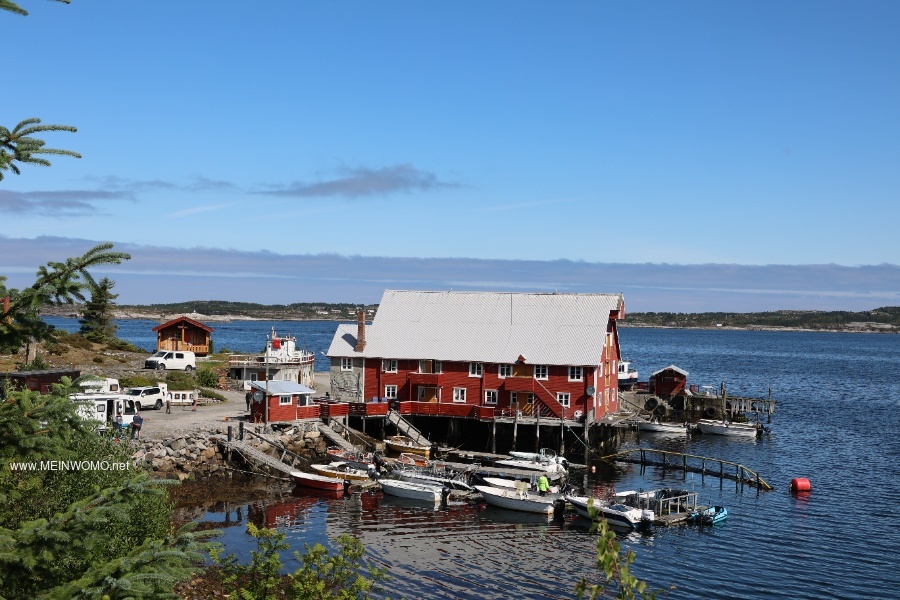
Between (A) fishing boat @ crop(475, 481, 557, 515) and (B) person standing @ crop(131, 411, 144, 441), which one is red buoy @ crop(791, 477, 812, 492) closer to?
A: (A) fishing boat @ crop(475, 481, 557, 515)

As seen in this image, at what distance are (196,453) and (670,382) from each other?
176ft

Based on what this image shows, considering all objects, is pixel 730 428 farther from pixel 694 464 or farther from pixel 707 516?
pixel 707 516

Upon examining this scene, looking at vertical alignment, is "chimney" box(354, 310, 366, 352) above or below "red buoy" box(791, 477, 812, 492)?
above

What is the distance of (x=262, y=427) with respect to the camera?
5331 centimetres

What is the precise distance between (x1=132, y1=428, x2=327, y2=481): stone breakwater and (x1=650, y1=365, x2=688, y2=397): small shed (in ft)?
147

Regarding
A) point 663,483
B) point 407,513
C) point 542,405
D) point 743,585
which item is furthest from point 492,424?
point 743,585

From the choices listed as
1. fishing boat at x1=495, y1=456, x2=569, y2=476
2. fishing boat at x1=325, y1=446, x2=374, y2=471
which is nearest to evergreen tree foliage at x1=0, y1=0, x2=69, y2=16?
fishing boat at x1=325, y1=446, x2=374, y2=471

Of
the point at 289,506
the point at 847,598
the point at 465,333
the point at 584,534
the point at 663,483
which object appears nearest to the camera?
the point at 847,598

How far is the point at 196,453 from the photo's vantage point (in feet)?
157

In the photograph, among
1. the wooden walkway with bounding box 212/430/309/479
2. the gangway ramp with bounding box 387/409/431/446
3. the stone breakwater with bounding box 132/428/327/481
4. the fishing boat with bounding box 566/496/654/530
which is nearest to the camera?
the fishing boat with bounding box 566/496/654/530

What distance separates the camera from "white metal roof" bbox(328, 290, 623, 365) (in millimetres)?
60906

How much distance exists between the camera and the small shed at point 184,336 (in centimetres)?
8456

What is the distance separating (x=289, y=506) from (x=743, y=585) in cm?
2233

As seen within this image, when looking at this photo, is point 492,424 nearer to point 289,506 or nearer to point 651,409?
point 289,506
